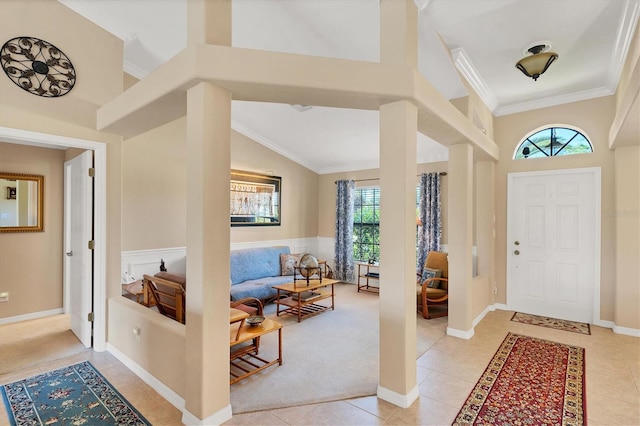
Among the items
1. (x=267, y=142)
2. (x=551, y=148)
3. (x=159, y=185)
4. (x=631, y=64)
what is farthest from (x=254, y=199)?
(x=631, y=64)

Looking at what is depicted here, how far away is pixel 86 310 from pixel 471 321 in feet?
14.0

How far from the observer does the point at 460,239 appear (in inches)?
148

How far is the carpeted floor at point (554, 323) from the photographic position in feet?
13.1

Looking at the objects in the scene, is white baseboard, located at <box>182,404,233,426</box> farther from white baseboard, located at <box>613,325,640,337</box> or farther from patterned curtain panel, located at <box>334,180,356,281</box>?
patterned curtain panel, located at <box>334,180,356,281</box>

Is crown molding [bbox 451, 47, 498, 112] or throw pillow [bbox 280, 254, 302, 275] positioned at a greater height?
crown molding [bbox 451, 47, 498, 112]

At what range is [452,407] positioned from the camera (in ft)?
7.80

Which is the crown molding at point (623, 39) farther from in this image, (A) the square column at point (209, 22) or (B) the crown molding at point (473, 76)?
(A) the square column at point (209, 22)

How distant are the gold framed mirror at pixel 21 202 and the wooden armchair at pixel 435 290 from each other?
5.22m

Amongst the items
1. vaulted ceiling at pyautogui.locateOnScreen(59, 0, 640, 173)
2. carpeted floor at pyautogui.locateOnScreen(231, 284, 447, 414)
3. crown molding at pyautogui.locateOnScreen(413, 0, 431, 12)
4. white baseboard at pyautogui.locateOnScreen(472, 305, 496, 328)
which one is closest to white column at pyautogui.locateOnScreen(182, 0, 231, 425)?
carpeted floor at pyautogui.locateOnScreen(231, 284, 447, 414)

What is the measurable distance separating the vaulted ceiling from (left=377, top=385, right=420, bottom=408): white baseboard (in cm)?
304

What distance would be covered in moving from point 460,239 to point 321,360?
6.73 ft

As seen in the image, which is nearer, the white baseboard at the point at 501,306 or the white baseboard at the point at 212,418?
the white baseboard at the point at 212,418

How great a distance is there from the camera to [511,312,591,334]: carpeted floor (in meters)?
4.00

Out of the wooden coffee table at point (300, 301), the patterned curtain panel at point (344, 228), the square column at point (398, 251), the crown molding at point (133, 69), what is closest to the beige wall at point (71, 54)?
the crown molding at point (133, 69)
